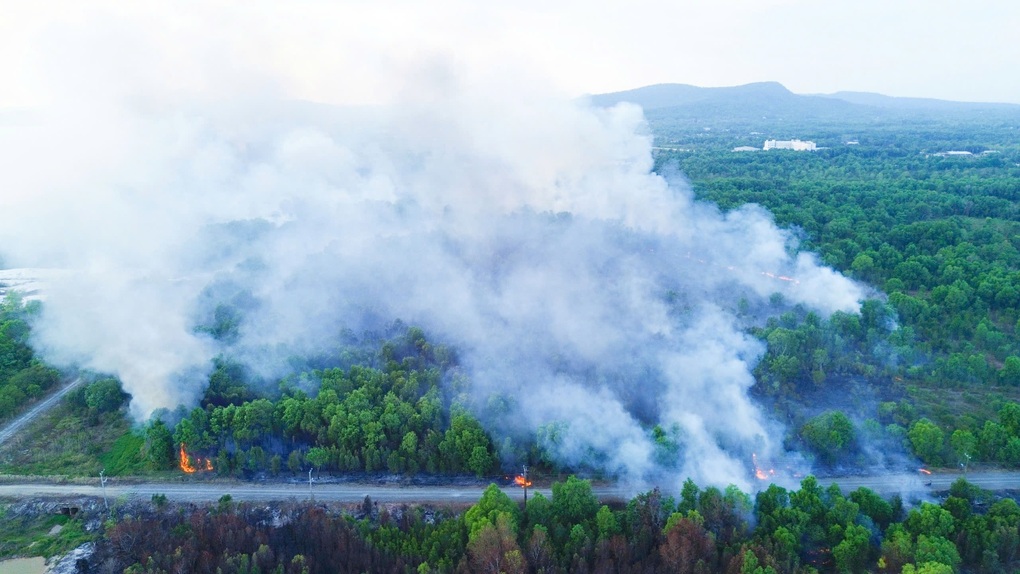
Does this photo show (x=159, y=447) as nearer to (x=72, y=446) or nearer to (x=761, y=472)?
(x=72, y=446)

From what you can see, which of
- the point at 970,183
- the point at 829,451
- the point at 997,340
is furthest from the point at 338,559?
the point at 970,183

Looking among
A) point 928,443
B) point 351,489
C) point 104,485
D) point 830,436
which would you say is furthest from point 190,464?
point 928,443

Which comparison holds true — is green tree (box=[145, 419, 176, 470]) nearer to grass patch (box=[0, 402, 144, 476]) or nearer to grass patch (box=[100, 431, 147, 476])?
grass patch (box=[100, 431, 147, 476])

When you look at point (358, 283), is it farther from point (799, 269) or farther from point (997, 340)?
point (997, 340)

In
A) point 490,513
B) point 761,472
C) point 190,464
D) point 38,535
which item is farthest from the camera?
point 190,464

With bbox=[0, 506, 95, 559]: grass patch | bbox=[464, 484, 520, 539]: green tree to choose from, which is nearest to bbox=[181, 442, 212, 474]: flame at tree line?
bbox=[0, 506, 95, 559]: grass patch
